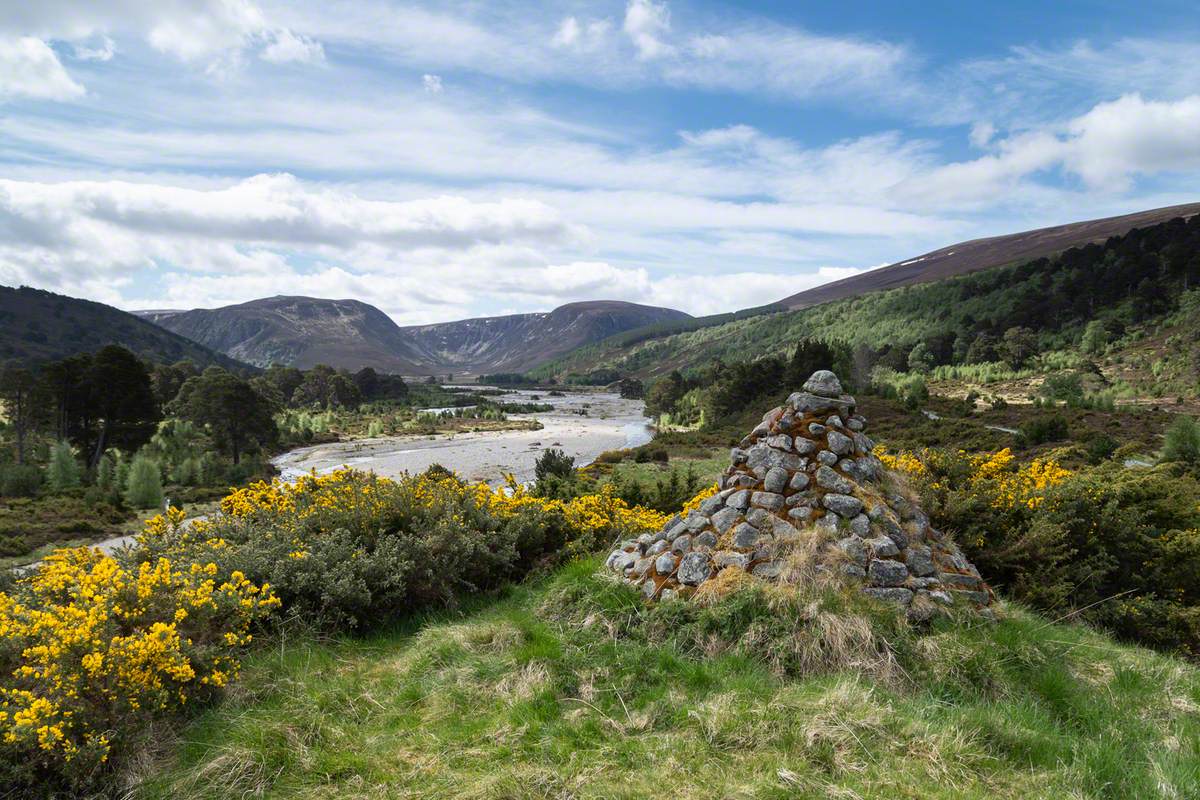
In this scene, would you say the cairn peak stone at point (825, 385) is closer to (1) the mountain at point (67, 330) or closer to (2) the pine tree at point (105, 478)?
(2) the pine tree at point (105, 478)

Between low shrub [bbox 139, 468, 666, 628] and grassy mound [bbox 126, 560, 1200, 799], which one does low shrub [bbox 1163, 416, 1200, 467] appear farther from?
low shrub [bbox 139, 468, 666, 628]

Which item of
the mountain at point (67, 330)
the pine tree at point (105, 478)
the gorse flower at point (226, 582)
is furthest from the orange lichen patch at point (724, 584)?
the mountain at point (67, 330)

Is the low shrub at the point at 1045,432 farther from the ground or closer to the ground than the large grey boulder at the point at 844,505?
closer to the ground

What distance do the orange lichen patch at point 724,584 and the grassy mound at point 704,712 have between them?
59 millimetres

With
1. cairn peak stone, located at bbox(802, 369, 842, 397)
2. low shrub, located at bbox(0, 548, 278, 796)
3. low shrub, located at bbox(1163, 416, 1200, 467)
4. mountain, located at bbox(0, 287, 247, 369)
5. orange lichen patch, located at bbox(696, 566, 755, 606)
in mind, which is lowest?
low shrub, located at bbox(1163, 416, 1200, 467)

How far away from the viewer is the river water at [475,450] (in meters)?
39.9

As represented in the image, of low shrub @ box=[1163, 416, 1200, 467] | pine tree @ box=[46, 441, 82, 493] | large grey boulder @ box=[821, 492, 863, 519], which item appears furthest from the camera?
pine tree @ box=[46, 441, 82, 493]

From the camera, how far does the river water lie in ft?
131

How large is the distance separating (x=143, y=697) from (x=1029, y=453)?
95.8 feet

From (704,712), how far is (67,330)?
18520cm

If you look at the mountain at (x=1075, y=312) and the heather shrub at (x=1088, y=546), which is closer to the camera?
the heather shrub at (x=1088, y=546)

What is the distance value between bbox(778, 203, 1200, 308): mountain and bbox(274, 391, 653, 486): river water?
333 feet

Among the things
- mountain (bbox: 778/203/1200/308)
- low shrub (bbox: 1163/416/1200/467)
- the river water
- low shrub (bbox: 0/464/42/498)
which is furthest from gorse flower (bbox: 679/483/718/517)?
mountain (bbox: 778/203/1200/308)

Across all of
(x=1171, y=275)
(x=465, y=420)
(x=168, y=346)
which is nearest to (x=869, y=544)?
(x=465, y=420)
